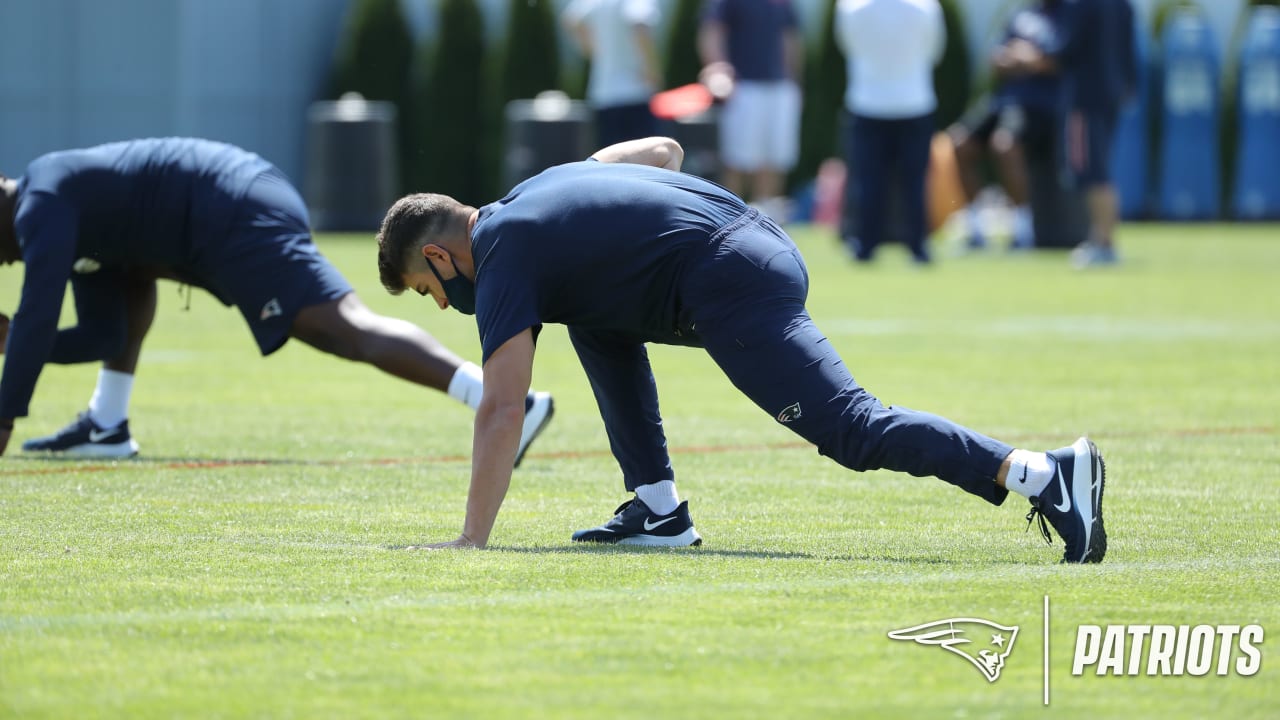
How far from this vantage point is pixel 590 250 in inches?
211

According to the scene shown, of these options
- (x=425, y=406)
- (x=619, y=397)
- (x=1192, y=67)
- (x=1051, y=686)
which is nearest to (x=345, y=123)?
(x=1192, y=67)

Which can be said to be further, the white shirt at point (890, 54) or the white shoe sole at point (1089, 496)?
the white shirt at point (890, 54)

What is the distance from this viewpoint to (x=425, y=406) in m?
9.37

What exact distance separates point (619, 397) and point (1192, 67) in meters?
21.9

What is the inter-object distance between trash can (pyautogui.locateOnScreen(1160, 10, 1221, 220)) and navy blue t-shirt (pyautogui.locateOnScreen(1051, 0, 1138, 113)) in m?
8.76

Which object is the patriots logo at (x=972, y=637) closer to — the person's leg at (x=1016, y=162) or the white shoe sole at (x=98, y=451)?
the white shoe sole at (x=98, y=451)

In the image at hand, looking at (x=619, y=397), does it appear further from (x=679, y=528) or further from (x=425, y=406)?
(x=425, y=406)

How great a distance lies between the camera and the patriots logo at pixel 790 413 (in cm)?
528

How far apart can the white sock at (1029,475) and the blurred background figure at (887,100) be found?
12.3m

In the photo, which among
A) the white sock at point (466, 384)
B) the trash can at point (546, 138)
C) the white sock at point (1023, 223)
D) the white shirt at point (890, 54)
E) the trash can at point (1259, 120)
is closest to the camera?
the white sock at point (466, 384)

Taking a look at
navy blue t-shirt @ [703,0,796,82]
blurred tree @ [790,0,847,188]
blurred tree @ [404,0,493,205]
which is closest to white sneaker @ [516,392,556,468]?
navy blue t-shirt @ [703,0,796,82]

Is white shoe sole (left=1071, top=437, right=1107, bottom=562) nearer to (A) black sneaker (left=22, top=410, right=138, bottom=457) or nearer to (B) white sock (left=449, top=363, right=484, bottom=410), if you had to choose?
(B) white sock (left=449, top=363, right=484, bottom=410)

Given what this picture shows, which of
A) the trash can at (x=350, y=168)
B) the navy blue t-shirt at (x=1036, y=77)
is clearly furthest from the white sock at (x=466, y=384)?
the trash can at (x=350, y=168)

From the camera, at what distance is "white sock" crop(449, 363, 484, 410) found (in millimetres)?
7309
